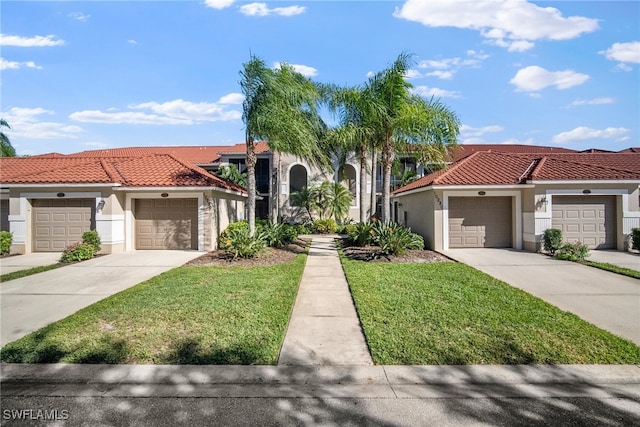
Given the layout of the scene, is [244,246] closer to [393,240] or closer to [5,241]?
[393,240]

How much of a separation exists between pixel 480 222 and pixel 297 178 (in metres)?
19.1

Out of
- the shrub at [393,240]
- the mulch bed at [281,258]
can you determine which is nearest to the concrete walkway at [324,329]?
the mulch bed at [281,258]

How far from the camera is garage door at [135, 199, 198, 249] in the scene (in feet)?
50.1

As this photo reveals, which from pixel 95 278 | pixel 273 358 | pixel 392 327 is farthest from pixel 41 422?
pixel 95 278

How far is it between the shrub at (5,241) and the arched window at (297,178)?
1971cm

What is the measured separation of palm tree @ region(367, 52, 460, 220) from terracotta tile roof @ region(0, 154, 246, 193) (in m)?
7.53

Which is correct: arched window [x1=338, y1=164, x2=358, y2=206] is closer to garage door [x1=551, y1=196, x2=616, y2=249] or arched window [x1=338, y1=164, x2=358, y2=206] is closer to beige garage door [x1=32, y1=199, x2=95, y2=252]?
garage door [x1=551, y1=196, x2=616, y2=249]

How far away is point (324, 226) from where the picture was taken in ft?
87.4

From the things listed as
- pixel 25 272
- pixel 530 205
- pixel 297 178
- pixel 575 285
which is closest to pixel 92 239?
pixel 25 272

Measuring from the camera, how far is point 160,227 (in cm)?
1541

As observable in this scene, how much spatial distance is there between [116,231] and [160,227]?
1695mm

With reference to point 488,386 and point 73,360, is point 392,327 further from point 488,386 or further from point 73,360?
point 73,360

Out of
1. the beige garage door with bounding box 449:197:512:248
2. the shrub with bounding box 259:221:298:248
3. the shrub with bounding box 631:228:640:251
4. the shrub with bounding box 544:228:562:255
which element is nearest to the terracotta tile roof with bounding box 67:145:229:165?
the shrub with bounding box 259:221:298:248

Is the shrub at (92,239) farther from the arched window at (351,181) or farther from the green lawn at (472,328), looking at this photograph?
the arched window at (351,181)
